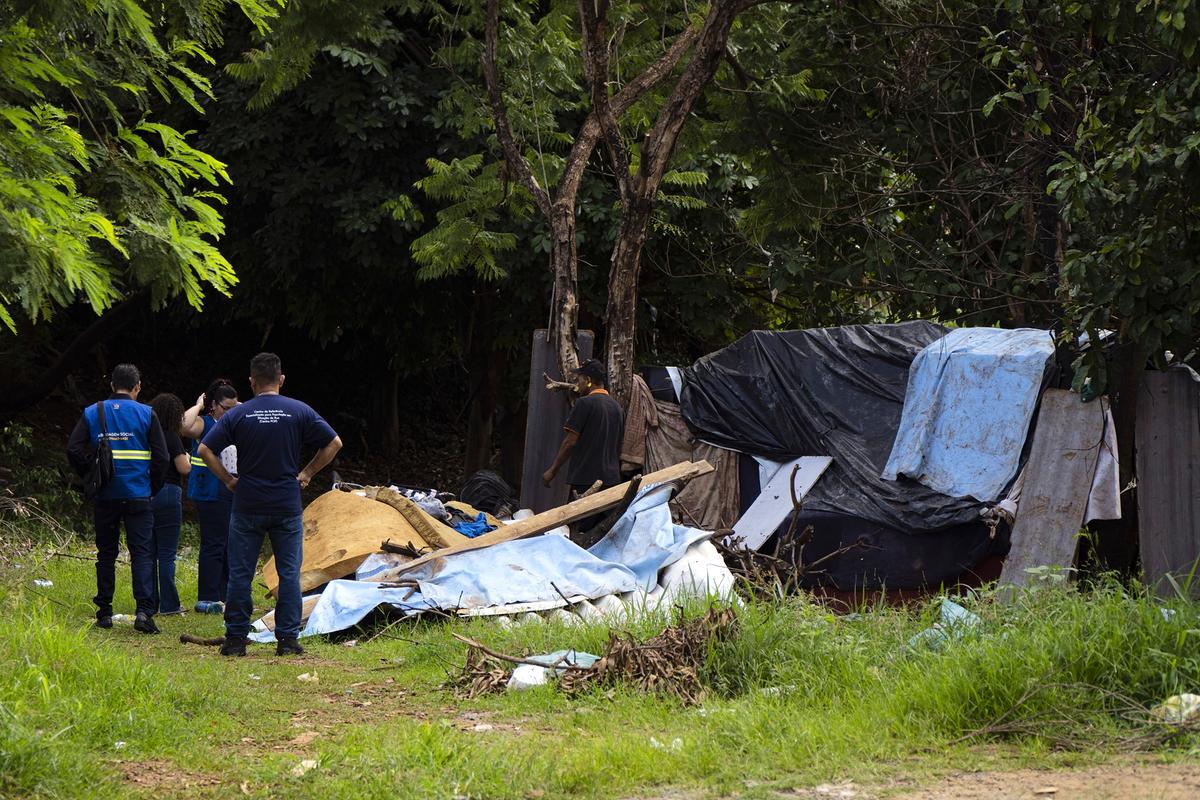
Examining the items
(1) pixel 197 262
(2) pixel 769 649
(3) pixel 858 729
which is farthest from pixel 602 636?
(1) pixel 197 262

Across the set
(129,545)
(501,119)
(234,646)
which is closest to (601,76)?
(501,119)

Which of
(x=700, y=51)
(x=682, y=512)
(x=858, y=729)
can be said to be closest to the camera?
(x=858, y=729)

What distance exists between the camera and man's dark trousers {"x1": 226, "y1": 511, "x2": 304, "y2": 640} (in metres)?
7.93

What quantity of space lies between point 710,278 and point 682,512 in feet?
22.4

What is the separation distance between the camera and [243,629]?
313 inches

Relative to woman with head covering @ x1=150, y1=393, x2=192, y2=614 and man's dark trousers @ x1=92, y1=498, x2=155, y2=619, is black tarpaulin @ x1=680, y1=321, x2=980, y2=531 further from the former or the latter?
man's dark trousers @ x1=92, y1=498, x2=155, y2=619

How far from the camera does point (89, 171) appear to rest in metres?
7.81

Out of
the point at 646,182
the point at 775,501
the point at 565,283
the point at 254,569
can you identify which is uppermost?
the point at 646,182

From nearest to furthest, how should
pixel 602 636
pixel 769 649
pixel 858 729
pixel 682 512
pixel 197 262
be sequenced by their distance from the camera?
pixel 858 729
pixel 769 649
pixel 602 636
pixel 197 262
pixel 682 512

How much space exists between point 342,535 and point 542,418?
2.91 metres

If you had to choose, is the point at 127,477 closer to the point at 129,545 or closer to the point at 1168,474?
the point at 129,545

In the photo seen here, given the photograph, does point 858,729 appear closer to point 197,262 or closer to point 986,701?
point 986,701

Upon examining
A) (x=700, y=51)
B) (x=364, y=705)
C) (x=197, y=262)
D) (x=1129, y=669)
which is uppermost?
(x=700, y=51)

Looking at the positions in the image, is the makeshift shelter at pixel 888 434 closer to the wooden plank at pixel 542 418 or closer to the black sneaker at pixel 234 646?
the wooden plank at pixel 542 418
